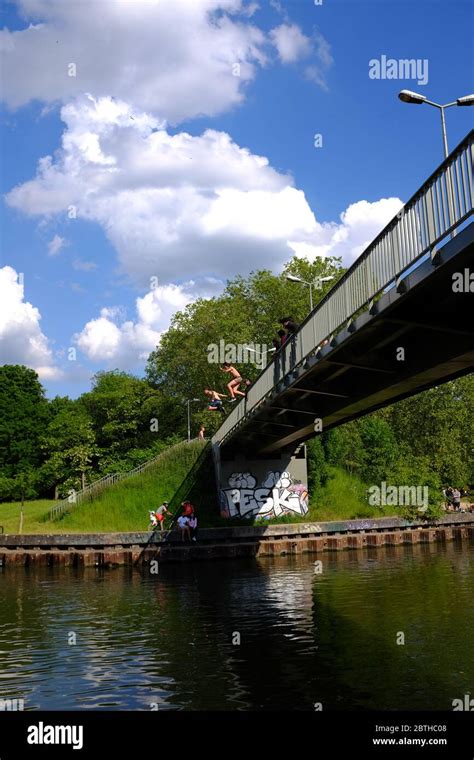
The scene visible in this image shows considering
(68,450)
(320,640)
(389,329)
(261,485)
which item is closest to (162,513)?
(261,485)

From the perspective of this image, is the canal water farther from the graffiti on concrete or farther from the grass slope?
the graffiti on concrete

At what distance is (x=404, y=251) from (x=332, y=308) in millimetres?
4395

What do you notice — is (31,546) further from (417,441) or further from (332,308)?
(417,441)

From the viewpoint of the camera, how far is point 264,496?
41.3 m

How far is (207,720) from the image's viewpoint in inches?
425

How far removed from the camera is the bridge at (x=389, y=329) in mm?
10448

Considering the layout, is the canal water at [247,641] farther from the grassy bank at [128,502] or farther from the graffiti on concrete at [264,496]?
the graffiti on concrete at [264,496]

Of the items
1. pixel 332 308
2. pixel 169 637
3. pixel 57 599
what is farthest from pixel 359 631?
pixel 57 599

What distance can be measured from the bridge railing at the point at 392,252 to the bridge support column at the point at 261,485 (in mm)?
21258

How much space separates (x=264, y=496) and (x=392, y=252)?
30385 mm

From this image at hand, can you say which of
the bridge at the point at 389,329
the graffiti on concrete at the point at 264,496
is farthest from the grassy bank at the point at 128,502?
the bridge at the point at 389,329

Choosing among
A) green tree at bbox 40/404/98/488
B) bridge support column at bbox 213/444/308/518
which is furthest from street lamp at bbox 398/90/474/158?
green tree at bbox 40/404/98/488

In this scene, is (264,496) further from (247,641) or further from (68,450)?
(68,450)

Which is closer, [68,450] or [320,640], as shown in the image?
[320,640]
